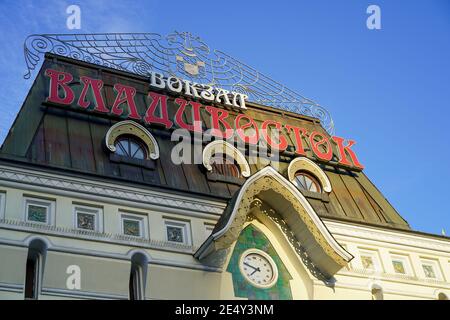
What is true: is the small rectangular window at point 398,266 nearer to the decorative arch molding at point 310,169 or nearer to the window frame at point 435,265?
the window frame at point 435,265

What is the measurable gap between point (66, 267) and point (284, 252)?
7598mm

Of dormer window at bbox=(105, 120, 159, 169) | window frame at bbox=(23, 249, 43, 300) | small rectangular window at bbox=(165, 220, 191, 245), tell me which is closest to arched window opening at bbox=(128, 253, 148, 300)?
small rectangular window at bbox=(165, 220, 191, 245)

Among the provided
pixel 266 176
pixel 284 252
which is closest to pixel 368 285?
pixel 284 252

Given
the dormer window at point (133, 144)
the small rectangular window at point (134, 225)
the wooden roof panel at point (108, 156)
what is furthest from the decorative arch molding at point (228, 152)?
the small rectangular window at point (134, 225)

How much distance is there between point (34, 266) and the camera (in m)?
22.4

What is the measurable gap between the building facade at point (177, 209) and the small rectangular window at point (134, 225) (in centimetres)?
3

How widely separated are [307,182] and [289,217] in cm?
417

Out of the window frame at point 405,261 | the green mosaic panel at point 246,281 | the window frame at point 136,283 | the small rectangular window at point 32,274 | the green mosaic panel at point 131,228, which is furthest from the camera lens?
the window frame at point 405,261

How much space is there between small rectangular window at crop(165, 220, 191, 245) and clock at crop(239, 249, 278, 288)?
1.89 meters

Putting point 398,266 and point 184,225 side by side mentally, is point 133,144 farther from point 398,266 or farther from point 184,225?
point 398,266

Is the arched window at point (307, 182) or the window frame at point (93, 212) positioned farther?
the arched window at point (307, 182)

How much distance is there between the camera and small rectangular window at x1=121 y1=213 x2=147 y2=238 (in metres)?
24.1

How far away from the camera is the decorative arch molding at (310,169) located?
2993cm
